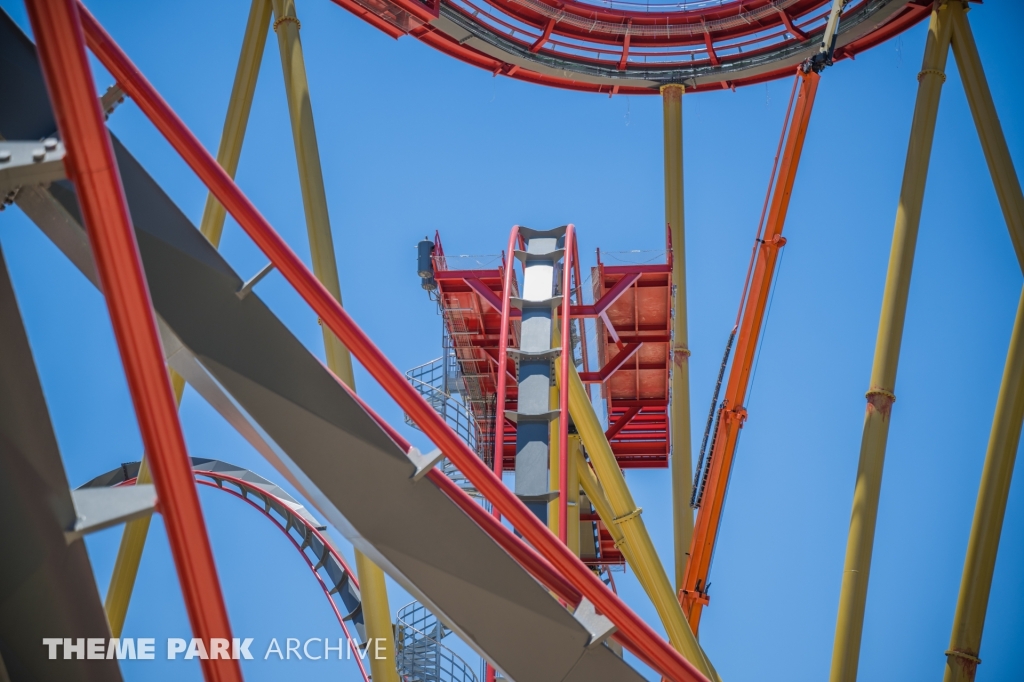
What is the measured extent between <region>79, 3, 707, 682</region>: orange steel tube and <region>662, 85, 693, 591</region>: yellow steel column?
730 centimetres

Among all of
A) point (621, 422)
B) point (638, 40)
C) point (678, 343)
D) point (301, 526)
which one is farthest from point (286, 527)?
point (638, 40)

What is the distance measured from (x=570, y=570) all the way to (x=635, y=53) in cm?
1273

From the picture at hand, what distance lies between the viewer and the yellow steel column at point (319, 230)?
25.7 ft

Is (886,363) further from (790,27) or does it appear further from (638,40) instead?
(638,40)

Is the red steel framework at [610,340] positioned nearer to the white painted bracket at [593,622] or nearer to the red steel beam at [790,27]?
the red steel beam at [790,27]

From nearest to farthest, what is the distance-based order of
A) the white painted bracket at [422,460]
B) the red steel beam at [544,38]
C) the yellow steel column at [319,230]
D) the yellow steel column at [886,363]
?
the white painted bracket at [422,460] → the yellow steel column at [319,230] → the yellow steel column at [886,363] → the red steel beam at [544,38]

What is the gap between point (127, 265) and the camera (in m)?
2.63

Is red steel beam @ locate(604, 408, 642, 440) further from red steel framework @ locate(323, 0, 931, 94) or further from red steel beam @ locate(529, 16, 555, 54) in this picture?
red steel beam @ locate(529, 16, 555, 54)

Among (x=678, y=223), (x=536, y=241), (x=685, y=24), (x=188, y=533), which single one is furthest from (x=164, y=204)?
(x=685, y=24)

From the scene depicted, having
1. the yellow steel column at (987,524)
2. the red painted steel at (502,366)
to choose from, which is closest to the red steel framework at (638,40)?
the red painted steel at (502,366)

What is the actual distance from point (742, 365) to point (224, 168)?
5.99m

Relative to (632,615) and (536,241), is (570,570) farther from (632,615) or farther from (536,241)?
(536,241)

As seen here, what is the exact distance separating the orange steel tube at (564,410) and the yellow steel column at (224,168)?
3.35m

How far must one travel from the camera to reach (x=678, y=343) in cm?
1308
